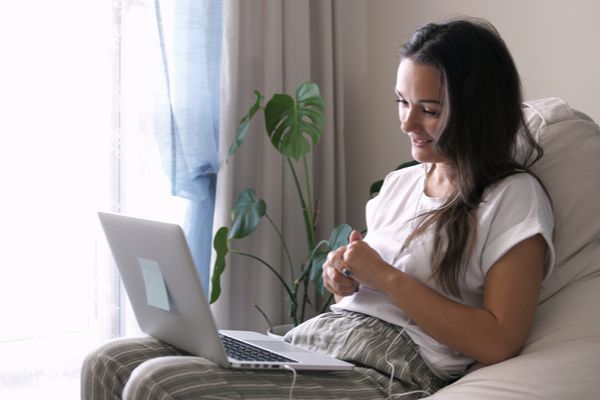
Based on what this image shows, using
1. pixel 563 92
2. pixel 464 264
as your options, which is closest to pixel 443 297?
pixel 464 264

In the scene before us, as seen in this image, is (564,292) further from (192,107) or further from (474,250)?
(192,107)

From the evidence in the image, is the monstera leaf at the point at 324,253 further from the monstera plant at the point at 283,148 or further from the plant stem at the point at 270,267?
the plant stem at the point at 270,267

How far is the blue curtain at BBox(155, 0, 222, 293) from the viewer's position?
2.56m

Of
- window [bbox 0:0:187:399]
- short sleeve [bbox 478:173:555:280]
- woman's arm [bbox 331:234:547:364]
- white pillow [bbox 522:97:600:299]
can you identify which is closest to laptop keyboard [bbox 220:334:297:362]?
woman's arm [bbox 331:234:547:364]

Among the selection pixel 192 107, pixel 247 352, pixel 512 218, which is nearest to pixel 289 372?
pixel 247 352

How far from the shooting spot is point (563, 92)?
2.36m

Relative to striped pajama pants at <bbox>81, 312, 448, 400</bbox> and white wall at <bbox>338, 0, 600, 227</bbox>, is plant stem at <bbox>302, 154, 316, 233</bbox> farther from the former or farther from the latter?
striped pajama pants at <bbox>81, 312, 448, 400</bbox>

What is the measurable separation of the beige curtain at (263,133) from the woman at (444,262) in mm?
1106

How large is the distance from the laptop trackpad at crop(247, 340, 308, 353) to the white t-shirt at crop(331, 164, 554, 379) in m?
0.14

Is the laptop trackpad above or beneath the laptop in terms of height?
beneath

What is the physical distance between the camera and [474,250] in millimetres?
1509

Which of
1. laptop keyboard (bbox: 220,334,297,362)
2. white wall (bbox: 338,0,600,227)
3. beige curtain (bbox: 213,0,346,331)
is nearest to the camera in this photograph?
laptop keyboard (bbox: 220,334,297,362)

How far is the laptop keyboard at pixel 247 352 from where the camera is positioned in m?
1.43

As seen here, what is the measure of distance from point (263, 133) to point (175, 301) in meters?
1.42
